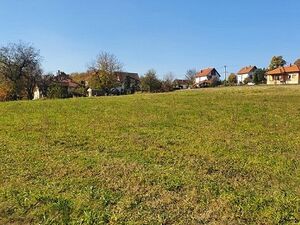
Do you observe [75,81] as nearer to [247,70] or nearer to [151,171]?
[247,70]

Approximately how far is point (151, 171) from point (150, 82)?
63145mm

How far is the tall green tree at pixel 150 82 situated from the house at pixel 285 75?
24846mm

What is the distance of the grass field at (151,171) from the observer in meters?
5.05

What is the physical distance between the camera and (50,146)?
9445 mm

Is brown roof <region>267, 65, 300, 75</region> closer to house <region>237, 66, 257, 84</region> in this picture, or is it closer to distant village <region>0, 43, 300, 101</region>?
distant village <region>0, 43, 300, 101</region>

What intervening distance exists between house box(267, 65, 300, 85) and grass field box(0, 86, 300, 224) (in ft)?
227

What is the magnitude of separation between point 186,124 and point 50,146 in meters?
5.12

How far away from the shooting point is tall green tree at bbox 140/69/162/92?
68812mm

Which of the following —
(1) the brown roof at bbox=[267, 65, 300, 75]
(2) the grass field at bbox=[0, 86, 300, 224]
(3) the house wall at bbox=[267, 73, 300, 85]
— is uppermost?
(1) the brown roof at bbox=[267, 65, 300, 75]

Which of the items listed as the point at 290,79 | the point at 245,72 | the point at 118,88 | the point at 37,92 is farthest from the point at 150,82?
the point at 245,72

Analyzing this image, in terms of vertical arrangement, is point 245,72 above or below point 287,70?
above

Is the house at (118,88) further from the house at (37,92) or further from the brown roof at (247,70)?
the brown roof at (247,70)

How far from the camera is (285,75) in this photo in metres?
80.1

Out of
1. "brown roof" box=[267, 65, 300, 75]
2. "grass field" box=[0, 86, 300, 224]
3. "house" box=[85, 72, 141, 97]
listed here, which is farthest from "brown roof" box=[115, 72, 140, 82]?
"grass field" box=[0, 86, 300, 224]
